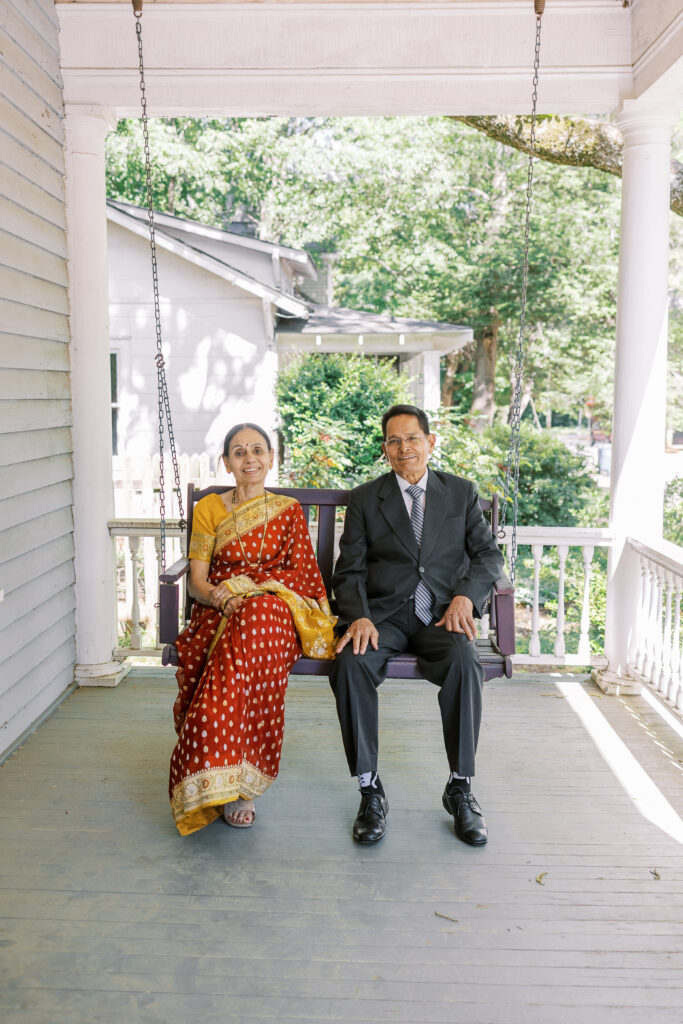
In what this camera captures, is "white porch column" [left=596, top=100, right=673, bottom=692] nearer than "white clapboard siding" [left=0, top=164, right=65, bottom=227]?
No

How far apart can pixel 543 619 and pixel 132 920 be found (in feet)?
21.2

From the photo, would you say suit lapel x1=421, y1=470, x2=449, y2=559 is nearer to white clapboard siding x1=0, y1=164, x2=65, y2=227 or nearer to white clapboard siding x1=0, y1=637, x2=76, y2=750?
white clapboard siding x1=0, y1=637, x2=76, y2=750

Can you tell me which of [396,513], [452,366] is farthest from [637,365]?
[452,366]

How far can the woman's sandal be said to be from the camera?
9.35 ft

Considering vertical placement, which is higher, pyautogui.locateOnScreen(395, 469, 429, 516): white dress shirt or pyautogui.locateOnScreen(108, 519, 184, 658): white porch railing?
pyautogui.locateOnScreen(395, 469, 429, 516): white dress shirt

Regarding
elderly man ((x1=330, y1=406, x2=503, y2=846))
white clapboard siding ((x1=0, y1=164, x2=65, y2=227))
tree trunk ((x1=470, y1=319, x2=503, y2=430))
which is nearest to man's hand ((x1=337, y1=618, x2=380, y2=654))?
elderly man ((x1=330, y1=406, x2=503, y2=846))

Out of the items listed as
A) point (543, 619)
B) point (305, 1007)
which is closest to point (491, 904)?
point (305, 1007)

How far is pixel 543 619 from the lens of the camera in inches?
328

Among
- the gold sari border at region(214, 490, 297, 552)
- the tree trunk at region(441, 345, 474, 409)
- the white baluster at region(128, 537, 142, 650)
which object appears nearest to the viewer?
the gold sari border at region(214, 490, 297, 552)

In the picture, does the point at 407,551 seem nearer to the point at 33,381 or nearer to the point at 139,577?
the point at 33,381

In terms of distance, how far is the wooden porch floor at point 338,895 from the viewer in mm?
2039

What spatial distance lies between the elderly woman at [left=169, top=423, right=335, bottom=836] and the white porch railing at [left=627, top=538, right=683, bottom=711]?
4.77ft

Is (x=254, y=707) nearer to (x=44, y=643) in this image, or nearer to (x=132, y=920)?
(x=132, y=920)

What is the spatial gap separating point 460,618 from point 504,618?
0.47 ft
